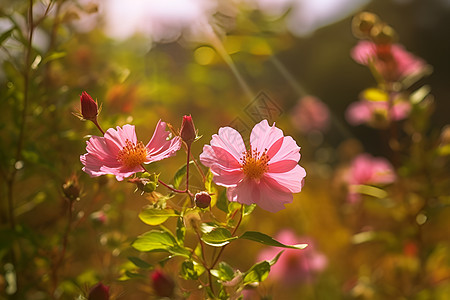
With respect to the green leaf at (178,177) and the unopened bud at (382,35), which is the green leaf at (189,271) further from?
the unopened bud at (382,35)

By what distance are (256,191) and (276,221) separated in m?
1.01

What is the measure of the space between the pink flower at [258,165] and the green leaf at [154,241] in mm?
86

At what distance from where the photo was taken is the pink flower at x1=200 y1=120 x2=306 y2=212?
37 cm

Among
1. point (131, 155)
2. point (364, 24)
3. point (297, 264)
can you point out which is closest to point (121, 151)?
point (131, 155)

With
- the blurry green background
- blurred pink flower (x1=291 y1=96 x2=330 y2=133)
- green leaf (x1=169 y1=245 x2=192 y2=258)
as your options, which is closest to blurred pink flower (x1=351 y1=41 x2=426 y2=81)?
the blurry green background

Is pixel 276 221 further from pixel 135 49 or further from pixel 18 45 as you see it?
pixel 18 45

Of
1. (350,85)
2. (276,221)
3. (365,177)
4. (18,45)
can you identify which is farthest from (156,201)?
(350,85)

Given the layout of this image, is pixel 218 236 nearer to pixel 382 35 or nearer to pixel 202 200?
pixel 202 200

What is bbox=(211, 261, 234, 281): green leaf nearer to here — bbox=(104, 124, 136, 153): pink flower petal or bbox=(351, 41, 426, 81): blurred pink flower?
bbox=(104, 124, 136, 153): pink flower petal

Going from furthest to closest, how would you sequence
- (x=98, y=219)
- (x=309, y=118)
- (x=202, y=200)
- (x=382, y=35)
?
(x=309, y=118) → (x=382, y=35) → (x=98, y=219) → (x=202, y=200)

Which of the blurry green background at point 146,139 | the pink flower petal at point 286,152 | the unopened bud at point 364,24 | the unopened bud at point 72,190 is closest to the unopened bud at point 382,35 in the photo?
the unopened bud at point 364,24

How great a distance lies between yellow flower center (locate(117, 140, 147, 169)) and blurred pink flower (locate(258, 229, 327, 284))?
26.1 inches

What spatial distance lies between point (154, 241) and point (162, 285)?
0.22ft

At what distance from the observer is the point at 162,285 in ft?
1.51
